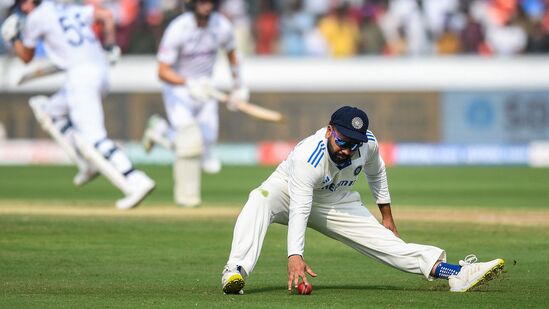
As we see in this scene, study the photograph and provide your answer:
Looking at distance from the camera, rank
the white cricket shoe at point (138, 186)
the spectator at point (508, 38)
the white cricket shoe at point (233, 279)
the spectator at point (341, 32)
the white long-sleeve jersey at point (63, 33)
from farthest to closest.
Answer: the spectator at point (341, 32) < the spectator at point (508, 38) < the white long-sleeve jersey at point (63, 33) < the white cricket shoe at point (138, 186) < the white cricket shoe at point (233, 279)

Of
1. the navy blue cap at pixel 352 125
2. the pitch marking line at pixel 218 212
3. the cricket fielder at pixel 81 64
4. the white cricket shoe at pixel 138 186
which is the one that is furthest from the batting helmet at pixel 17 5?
the navy blue cap at pixel 352 125

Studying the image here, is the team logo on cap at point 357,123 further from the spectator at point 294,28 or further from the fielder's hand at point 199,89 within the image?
the spectator at point 294,28

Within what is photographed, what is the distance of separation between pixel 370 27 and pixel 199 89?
10099mm

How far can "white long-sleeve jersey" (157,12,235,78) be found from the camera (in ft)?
43.1

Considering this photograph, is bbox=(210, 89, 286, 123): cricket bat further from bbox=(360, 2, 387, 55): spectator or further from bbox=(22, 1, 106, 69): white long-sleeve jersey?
bbox=(360, 2, 387, 55): spectator

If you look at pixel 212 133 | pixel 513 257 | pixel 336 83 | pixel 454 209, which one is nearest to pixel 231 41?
pixel 212 133

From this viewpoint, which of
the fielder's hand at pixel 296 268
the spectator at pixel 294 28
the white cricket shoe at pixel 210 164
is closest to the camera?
the fielder's hand at pixel 296 268

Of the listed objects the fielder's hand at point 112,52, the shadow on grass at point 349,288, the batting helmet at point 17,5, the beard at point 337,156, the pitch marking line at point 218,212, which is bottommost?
the pitch marking line at point 218,212

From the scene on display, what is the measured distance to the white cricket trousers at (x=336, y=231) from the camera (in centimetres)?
726

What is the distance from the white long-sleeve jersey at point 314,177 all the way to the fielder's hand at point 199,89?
5915 millimetres

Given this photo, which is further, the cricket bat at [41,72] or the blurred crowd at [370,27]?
the blurred crowd at [370,27]

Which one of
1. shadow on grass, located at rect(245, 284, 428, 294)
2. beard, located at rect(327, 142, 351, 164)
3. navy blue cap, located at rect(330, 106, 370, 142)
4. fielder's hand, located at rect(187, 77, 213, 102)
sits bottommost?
shadow on grass, located at rect(245, 284, 428, 294)

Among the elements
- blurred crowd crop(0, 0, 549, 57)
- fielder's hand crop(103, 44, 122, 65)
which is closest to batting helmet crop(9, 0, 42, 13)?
fielder's hand crop(103, 44, 122, 65)

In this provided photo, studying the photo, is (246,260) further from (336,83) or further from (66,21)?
(336,83)
